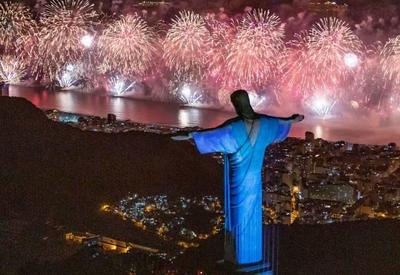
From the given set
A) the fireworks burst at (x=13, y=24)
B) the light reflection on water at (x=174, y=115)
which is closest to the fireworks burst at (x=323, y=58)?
the light reflection on water at (x=174, y=115)

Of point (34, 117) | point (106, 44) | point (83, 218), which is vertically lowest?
point (83, 218)

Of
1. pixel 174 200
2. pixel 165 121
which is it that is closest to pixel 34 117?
pixel 174 200

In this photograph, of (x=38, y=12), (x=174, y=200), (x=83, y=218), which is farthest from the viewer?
(x=38, y=12)

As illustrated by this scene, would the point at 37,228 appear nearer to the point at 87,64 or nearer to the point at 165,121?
the point at 165,121

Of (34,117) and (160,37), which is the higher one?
(160,37)

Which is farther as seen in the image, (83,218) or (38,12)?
(38,12)

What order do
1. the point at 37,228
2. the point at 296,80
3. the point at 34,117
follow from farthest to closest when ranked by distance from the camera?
the point at 296,80 → the point at 34,117 → the point at 37,228

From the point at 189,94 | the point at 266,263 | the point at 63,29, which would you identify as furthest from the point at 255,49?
the point at 266,263
